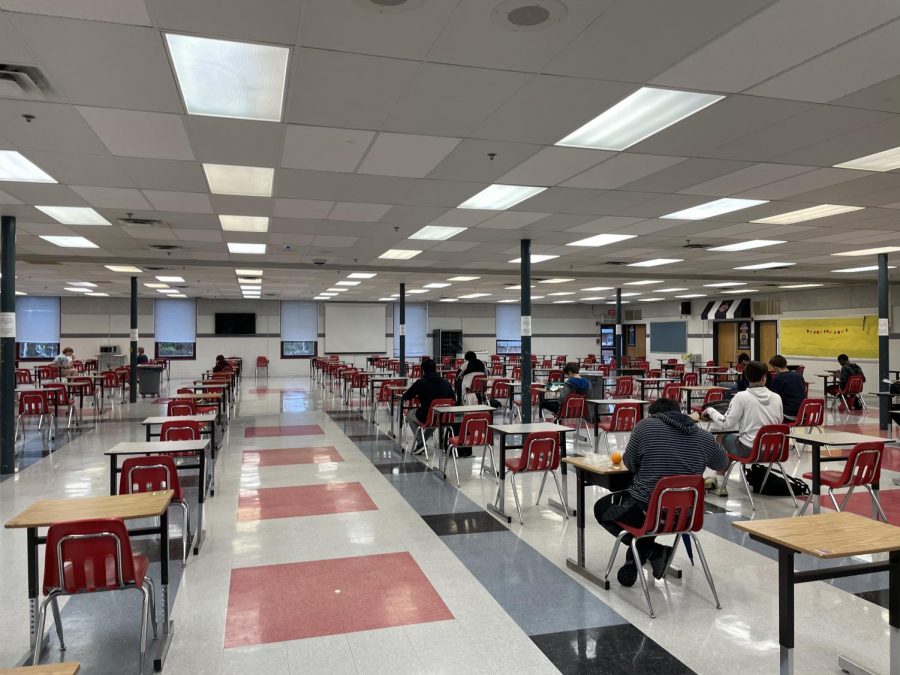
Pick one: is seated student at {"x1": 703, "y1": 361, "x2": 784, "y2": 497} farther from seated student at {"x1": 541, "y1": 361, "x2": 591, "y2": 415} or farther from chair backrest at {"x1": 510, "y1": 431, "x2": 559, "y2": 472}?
seated student at {"x1": 541, "y1": 361, "x2": 591, "y2": 415}

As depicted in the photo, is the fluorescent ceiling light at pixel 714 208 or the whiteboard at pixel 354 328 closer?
the fluorescent ceiling light at pixel 714 208

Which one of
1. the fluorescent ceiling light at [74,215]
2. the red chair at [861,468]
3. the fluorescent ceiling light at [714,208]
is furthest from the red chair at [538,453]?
the fluorescent ceiling light at [74,215]

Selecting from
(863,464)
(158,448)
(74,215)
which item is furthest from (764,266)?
(74,215)

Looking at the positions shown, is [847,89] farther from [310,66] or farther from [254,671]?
[254,671]

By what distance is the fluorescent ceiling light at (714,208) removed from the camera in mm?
6516

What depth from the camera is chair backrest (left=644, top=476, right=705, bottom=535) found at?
335cm

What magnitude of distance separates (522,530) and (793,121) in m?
3.58

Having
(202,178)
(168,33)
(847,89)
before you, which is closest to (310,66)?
(168,33)

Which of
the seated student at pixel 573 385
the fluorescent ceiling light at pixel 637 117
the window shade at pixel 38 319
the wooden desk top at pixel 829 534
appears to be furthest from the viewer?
the window shade at pixel 38 319

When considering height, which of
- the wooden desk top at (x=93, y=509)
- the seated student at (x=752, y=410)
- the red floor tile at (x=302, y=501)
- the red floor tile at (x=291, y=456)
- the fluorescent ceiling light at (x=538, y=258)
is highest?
the fluorescent ceiling light at (x=538, y=258)

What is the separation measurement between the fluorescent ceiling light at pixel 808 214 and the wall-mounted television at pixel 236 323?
62.3 ft

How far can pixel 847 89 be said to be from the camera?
11.6 feet

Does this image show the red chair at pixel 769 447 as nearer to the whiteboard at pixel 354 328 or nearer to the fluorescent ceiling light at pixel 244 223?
the fluorescent ceiling light at pixel 244 223

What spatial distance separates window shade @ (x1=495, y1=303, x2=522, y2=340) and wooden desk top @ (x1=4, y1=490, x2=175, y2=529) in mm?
22735
